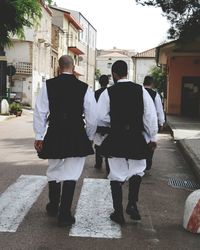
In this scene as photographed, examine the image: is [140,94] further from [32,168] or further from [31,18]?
[31,18]

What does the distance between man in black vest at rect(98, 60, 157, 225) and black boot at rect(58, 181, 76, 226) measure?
481 millimetres

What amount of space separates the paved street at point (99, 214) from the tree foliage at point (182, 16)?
17.6ft

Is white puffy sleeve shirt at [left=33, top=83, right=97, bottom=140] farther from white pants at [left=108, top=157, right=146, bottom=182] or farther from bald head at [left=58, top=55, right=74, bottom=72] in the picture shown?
white pants at [left=108, top=157, right=146, bottom=182]

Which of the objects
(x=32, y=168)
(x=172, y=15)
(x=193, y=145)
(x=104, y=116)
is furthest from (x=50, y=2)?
(x=104, y=116)

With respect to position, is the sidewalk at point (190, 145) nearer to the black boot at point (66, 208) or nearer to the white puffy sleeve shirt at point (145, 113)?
the white puffy sleeve shirt at point (145, 113)

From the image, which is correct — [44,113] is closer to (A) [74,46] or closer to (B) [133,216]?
(B) [133,216]

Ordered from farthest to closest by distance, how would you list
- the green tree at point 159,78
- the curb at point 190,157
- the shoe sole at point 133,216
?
the green tree at point 159,78
the curb at point 190,157
the shoe sole at point 133,216

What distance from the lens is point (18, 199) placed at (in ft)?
22.9

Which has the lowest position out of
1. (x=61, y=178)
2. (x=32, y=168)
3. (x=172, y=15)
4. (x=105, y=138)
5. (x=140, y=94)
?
(x=32, y=168)

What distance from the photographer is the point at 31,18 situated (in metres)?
20.8

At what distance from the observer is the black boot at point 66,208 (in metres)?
5.62

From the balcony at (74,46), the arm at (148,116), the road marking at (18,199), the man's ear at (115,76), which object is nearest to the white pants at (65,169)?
the road marking at (18,199)

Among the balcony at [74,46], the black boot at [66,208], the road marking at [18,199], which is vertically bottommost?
the road marking at [18,199]

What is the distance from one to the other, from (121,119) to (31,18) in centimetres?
1590
